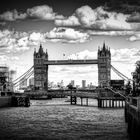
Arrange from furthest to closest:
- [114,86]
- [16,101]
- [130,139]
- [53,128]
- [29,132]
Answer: [114,86]
[16,101]
[53,128]
[29,132]
[130,139]

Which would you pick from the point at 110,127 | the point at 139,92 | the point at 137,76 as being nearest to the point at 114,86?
the point at 137,76

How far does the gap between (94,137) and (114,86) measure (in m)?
94.1

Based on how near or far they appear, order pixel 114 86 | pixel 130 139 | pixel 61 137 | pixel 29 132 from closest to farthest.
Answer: pixel 130 139
pixel 61 137
pixel 29 132
pixel 114 86

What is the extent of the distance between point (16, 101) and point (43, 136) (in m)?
81.2

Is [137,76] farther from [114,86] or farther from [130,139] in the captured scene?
[130,139]

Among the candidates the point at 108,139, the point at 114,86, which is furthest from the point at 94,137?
the point at 114,86

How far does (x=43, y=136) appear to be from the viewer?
49906mm

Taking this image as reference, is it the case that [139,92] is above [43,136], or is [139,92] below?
above

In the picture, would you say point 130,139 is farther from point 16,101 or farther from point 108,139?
point 16,101

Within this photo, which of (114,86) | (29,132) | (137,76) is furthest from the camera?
(114,86)

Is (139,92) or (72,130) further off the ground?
(139,92)

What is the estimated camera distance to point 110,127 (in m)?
59.8

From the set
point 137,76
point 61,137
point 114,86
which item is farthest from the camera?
point 114,86

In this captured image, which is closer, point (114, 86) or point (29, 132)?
point (29, 132)
